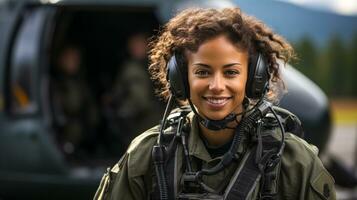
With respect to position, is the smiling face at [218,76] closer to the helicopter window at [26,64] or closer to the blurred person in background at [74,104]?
the helicopter window at [26,64]

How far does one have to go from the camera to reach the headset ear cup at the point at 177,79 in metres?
2.45

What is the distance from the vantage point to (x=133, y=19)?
7863 mm

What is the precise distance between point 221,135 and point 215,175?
155 millimetres

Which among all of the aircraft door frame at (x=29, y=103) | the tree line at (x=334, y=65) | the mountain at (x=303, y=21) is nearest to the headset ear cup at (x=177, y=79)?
the aircraft door frame at (x=29, y=103)

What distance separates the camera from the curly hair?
7.85 feet

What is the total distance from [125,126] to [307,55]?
26.2 feet

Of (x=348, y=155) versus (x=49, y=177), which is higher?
(x=49, y=177)

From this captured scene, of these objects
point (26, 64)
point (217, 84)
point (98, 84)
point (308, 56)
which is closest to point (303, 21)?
point (308, 56)

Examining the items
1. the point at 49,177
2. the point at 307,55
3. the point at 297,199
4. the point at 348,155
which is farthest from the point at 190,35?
the point at 307,55

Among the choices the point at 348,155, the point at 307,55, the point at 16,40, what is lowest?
the point at 348,155

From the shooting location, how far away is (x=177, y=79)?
246 cm

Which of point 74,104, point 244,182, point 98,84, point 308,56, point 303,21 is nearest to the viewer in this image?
Result: point 244,182

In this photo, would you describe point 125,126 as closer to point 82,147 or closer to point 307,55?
point 82,147

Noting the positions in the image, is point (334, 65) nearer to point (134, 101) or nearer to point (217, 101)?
point (134, 101)
